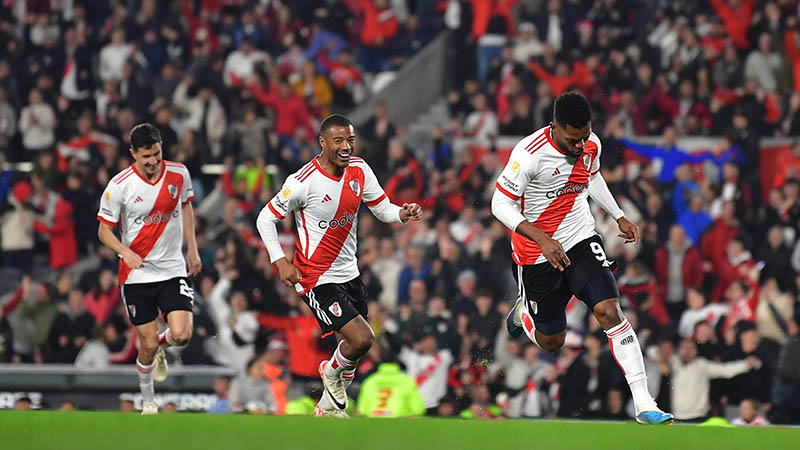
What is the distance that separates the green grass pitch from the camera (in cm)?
712

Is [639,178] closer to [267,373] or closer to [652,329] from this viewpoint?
[652,329]

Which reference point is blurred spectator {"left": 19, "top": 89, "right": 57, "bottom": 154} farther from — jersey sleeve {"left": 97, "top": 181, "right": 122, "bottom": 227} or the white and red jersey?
jersey sleeve {"left": 97, "top": 181, "right": 122, "bottom": 227}

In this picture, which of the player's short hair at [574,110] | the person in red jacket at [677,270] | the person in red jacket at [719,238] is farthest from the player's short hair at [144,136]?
the person in red jacket at [719,238]

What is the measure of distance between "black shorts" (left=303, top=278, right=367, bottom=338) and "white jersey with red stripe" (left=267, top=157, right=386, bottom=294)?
0.06 m

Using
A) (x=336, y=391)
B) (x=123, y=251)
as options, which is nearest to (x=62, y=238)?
(x=123, y=251)

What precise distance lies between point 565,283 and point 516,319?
85 centimetres

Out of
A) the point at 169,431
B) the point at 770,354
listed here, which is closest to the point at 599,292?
the point at 169,431

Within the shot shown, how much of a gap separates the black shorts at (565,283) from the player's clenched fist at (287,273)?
183 cm

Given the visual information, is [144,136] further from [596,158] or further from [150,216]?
[596,158]

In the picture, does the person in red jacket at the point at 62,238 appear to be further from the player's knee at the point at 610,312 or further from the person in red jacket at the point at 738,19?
the player's knee at the point at 610,312

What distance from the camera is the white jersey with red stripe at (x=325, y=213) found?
10.6 metres

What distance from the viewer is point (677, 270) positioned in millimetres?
16734

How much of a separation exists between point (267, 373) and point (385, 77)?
29.5 ft

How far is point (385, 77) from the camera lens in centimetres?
2297
